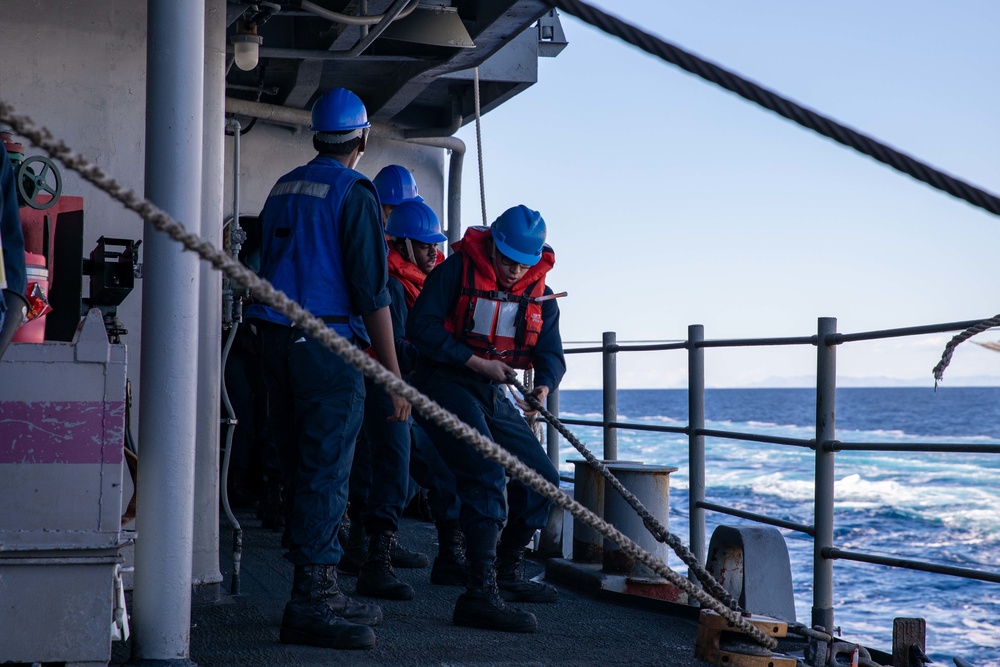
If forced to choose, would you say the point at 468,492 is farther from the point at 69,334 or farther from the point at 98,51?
the point at 98,51

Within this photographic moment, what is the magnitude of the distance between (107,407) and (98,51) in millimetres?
1941

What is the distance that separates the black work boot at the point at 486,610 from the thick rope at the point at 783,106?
2.53 meters

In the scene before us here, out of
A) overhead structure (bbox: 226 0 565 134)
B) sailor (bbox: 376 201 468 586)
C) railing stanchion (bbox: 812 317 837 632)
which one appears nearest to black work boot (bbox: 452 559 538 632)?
sailor (bbox: 376 201 468 586)

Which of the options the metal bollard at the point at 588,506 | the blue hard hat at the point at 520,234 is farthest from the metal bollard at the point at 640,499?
the blue hard hat at the point at 520,234

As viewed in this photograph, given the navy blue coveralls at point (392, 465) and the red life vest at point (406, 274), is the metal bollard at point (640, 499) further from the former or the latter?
the red life vest at point (406, 274)

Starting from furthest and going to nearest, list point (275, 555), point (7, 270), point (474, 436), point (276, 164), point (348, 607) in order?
1. point (276, 164)
2. point (275, 555)
3. point (348, 607)
4. point (7, 270)
5. point (474, 436)

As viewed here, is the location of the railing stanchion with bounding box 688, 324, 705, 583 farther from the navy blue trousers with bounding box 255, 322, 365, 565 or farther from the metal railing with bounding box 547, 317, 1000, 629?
the navy blue trousers with bounding box 255, 322, 365, 565

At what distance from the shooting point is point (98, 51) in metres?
3.88

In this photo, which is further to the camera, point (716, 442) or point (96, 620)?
point (716, 442)

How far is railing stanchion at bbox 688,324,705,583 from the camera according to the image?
4.93 m

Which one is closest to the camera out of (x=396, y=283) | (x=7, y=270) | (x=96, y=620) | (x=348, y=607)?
(x=7, y=270)

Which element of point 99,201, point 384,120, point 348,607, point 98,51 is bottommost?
point 348,607

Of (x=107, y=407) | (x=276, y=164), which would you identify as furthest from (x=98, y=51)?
(x=276, y=164)

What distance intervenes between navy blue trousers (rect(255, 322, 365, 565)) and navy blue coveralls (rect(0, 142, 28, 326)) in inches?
44.4
